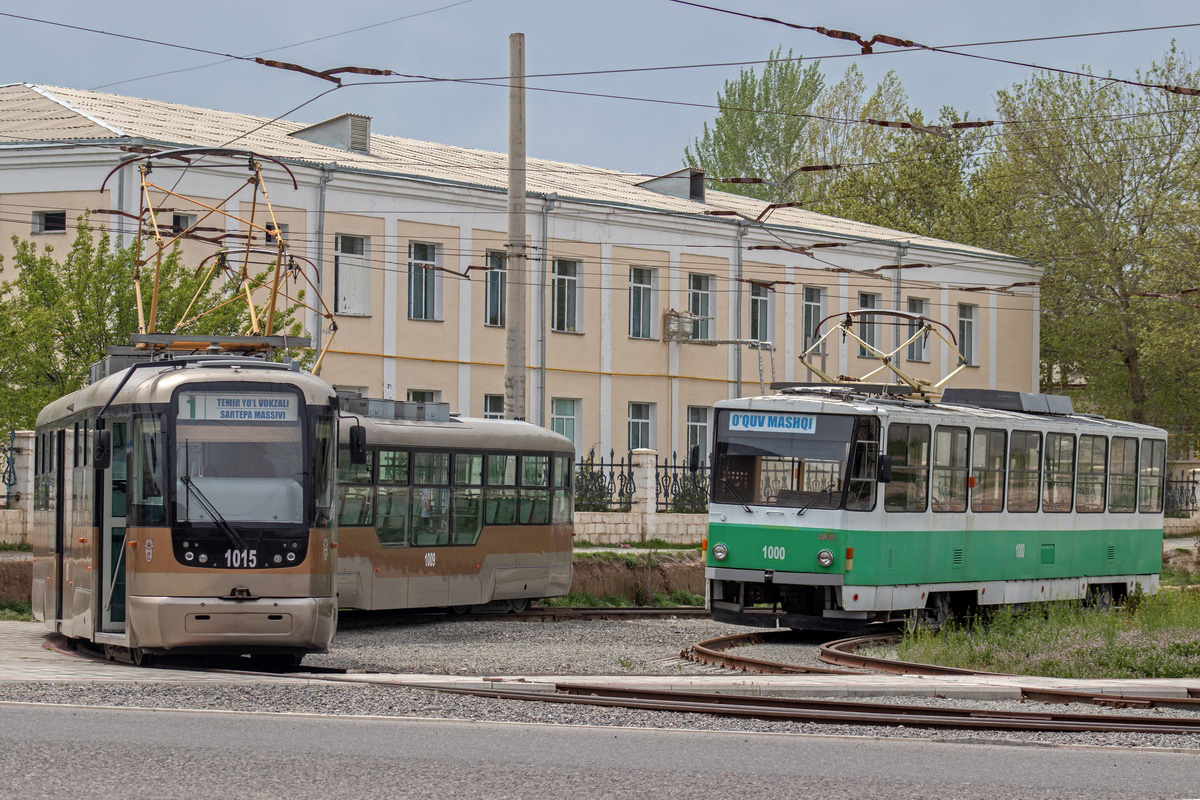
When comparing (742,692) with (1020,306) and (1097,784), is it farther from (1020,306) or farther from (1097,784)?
(1020,306)

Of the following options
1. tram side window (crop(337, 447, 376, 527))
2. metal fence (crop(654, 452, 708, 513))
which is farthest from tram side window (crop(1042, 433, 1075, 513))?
tram side window (crop(337, 447, 376, 527))

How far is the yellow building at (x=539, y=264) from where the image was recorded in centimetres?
3284

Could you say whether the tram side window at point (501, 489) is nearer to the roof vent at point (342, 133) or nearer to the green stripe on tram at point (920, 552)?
the green stripe on tram at point (920, 552)

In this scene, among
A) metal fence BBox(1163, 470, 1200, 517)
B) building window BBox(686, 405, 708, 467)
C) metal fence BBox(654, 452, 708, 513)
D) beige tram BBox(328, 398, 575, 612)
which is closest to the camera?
beige tram BBox(328, 398, 575, 612)

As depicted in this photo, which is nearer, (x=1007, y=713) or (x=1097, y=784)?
(x=1097, y=784)

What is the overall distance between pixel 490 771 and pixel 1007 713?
5.36 meters

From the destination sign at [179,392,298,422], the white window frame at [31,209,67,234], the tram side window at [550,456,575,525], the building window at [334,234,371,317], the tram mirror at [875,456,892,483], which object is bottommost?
the tram side window at [550,456,575,525]

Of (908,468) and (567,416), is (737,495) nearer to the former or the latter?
(908,468)

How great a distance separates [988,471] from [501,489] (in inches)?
257

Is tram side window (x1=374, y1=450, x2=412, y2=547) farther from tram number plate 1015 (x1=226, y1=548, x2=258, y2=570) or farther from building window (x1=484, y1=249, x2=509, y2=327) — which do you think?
building window (x1=484, y1=249, x2=509, y2=327)

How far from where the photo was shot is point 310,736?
1042cm

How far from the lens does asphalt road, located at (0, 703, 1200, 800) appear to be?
874cm

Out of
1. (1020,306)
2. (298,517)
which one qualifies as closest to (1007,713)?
(298,517)

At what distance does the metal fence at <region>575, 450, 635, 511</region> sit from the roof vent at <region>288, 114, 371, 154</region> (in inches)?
472
